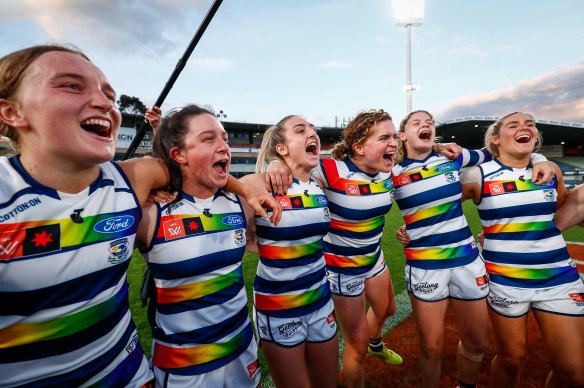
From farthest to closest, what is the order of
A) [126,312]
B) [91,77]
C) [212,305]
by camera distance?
[212,305] < [126,312] < [91,77]

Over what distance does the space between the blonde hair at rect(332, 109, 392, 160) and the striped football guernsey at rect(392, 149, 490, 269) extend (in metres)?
0.57

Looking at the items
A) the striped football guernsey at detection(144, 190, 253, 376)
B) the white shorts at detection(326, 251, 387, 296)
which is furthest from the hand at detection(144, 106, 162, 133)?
the white shorts at detection(326, 251, 387, 296)

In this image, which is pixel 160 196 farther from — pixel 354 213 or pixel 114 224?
pixel 354 213

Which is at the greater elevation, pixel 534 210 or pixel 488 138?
pixel 488 138

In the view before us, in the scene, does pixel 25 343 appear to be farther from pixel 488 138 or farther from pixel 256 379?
pixel 488 138

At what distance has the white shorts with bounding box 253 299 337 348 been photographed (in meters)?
1.93

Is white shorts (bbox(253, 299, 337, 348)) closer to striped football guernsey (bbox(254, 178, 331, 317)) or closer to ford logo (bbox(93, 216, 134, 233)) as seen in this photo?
striped football guernsey (bbox(254, 178, 331, 317))

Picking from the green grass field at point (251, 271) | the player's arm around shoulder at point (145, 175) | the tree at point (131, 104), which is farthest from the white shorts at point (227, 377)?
the tree at point (131, 104)

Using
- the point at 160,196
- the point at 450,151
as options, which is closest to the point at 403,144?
the point at 450,151

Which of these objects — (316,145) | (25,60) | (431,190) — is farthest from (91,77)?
(431,190)

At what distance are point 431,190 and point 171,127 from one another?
229cm

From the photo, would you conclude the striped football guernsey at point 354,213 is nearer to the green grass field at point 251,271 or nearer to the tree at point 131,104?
the green grass field at point 251,271

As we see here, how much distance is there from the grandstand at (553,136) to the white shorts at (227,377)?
2241 centimetres

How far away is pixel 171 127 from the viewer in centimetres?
177
